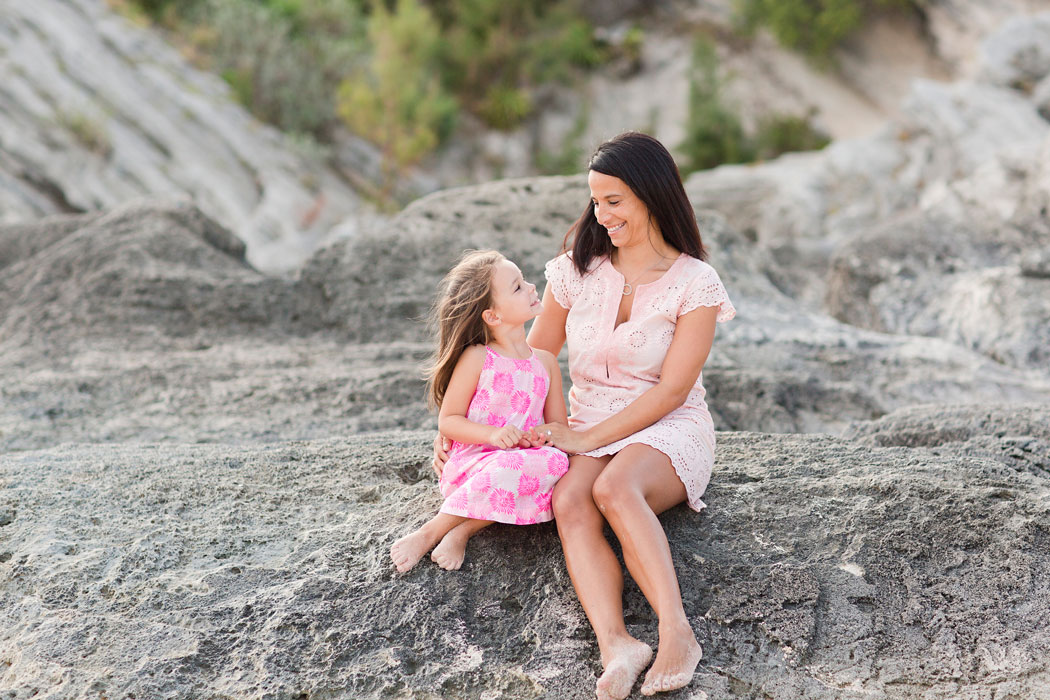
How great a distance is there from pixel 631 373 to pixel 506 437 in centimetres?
55

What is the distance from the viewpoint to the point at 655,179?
2850mm

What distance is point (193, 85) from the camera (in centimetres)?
1633

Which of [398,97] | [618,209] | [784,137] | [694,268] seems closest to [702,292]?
[694,268]

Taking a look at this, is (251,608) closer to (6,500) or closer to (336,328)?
(6,500)

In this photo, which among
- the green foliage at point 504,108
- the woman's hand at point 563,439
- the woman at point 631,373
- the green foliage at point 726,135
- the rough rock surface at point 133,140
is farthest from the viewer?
the green foliage at point 504,108

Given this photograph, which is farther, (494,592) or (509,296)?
(509,296)

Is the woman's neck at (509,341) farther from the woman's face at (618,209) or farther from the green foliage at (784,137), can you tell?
the green foliage at (784,137)

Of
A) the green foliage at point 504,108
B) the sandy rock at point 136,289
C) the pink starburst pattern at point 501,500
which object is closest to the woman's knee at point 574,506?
the pink starburst pattern at point 501,500

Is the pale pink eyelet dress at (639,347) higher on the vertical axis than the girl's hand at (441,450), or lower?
higher

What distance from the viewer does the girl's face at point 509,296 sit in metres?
2.76

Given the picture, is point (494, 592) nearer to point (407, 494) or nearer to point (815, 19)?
point (407, 494)

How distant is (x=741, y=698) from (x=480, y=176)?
17.0m

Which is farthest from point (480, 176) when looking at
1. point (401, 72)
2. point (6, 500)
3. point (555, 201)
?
point (6, 500)

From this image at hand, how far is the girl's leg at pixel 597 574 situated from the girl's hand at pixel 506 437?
17 cm
